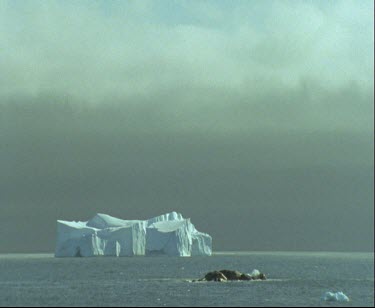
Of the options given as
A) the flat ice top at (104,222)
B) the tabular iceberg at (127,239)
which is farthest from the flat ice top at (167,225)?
the flat ice top at (104,222)

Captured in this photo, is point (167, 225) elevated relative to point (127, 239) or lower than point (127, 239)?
elevated

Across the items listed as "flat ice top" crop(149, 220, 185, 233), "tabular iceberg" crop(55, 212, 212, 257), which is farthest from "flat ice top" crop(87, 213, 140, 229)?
"flat ice top" crop(149, 220, 185, 233)

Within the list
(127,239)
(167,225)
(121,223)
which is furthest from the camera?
(121,223)

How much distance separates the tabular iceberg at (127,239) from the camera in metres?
141

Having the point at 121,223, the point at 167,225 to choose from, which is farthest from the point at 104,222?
the point at 167,225

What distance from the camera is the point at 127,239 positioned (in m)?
144

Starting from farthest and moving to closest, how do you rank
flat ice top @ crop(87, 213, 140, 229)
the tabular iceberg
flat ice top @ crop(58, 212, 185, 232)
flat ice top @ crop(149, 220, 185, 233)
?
flat ice top @ crop(87, 213, 140, 229) < flat ice top @ crop(58, 212, 185, 232) < flat ice top @ crop(149, 220, 185, 233) < the tabular iceberg

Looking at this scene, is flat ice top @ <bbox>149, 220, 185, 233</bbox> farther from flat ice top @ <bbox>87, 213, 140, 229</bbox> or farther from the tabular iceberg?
flat ice top @ <bbox>87, 213, 140, 229</bbox>

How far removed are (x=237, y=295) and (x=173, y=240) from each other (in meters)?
88.8

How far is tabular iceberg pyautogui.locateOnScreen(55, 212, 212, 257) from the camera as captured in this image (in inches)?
Answer: 5556

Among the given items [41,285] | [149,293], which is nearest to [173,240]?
[41,285]

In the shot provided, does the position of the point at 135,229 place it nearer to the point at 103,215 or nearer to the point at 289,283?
the point at 103,215

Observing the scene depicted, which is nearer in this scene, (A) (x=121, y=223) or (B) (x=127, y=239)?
(B) (x=127, y=239)

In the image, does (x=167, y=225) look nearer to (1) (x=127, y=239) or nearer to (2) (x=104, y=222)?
(2) (x=104, y=222)
